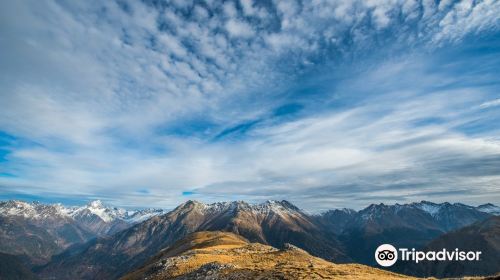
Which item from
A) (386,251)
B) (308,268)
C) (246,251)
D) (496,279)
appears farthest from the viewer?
(246,251)

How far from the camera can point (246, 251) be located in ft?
274

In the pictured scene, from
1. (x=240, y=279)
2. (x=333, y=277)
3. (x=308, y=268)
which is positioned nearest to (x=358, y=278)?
(x=333, y=277)

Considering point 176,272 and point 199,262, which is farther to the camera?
point 199,262

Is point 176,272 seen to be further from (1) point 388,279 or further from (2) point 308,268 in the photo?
(1) point 388,279

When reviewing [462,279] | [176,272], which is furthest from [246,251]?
[462,279]

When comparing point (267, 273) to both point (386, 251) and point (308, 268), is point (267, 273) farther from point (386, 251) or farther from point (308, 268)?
point (386, 251)

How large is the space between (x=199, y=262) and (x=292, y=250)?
20042 mm

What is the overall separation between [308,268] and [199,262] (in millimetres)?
26129

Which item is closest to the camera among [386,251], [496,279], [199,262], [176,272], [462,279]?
[496,279]

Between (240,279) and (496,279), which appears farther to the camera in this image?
(240,279)

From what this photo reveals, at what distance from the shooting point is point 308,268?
4775 centimetres

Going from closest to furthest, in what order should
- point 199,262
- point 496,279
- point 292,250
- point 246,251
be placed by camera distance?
point 496,279, point 199,262, point 292,250, point 246,251

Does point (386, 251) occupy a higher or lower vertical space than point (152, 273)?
higher

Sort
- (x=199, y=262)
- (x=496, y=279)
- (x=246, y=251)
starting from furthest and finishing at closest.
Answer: (x=246, y=251)
(x=199, y=262)
(x=496, y=279)
